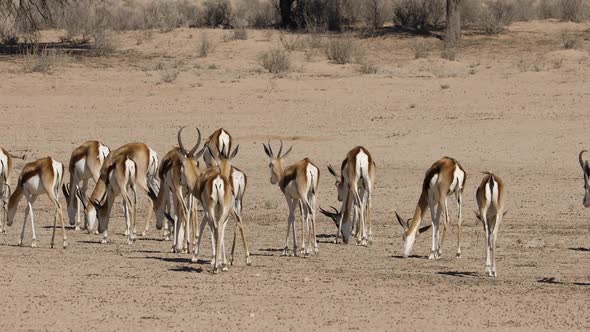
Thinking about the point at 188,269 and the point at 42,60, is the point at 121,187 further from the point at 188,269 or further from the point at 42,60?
the point at 42,60

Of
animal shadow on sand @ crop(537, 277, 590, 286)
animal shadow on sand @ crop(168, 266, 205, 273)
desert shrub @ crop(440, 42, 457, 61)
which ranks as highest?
desert shrub @ crop(440, 42, 457, 61)

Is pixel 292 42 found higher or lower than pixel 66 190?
higher

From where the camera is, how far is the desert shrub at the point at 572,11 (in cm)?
4416

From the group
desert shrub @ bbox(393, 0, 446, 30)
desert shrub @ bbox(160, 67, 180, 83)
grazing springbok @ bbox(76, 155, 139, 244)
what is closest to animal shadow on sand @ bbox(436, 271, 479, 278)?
grazing springbok @ bbox(76, 155, 139, 244)

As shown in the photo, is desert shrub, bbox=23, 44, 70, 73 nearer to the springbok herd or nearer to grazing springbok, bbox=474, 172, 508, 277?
the springbok herd

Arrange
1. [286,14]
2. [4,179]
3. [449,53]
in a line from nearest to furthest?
A: 1. [4,179]
2. [449,53]
3. [286,14]

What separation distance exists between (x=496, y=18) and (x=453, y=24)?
13.5 feet

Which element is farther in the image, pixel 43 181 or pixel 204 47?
pixel 204 47

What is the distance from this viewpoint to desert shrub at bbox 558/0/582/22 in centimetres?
4416

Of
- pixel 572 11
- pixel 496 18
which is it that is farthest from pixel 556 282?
pixel 572 11

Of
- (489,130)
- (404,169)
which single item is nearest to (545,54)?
(489,130)

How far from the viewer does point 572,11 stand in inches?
1747

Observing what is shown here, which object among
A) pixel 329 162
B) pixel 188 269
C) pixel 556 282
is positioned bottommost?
pixel 329 162

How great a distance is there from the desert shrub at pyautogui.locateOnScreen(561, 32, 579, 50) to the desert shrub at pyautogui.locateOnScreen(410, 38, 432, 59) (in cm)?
393
